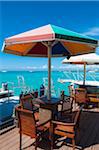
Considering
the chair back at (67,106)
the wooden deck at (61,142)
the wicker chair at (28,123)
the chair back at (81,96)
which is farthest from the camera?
the chair back at (81,96)

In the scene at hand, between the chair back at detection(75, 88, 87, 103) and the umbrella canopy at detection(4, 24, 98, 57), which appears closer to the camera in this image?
the umbrella canopy at detection(4, 24, 98, 57)

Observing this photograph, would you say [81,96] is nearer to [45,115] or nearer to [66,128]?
[45,115]

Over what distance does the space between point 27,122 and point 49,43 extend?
151cm

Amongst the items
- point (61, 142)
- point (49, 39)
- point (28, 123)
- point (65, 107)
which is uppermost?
point (49, 39)

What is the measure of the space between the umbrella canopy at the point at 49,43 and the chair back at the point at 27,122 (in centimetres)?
→ 82

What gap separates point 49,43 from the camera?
13.9 feet

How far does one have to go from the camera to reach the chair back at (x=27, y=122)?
143 inches

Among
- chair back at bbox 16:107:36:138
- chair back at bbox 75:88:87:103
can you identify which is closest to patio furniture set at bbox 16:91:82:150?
chair back at bbox 16:107:36:138

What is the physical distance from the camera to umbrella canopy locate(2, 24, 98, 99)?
343 cm

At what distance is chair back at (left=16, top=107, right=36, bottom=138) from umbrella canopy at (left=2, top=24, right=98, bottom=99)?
82 cm

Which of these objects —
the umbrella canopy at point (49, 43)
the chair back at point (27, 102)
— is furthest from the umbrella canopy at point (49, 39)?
the chair back at point (27, 102)

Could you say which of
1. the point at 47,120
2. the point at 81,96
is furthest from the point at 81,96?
the point at 47,120

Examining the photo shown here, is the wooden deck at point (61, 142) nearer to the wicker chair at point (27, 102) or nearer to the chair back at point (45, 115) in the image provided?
the chair back at point (45, 115)

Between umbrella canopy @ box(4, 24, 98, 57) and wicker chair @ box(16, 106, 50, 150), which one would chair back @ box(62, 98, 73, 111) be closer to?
wicker chair @ box(16, 106, 50, 150)
